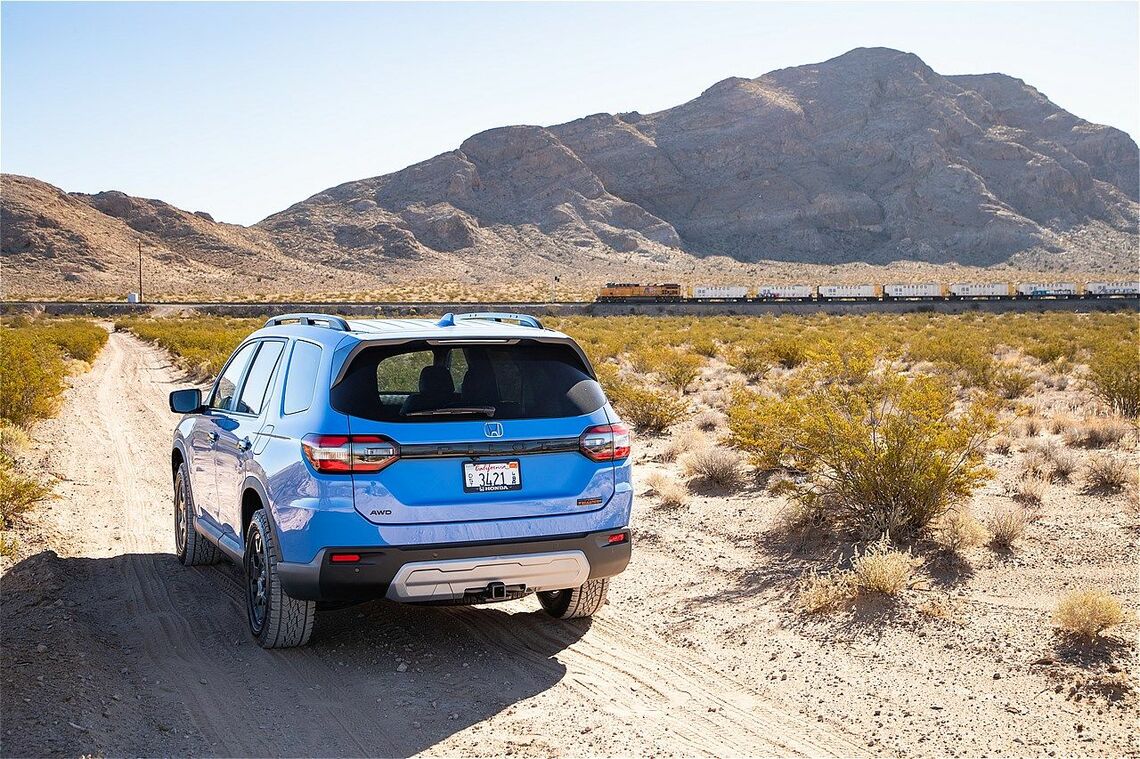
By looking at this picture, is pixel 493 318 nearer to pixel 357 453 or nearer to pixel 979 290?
pixel 357 453

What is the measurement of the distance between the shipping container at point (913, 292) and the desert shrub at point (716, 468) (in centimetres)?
6662

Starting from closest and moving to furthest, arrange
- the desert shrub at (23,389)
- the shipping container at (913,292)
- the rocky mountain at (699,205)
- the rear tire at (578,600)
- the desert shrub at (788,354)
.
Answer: the rear tire at (578,600) → the desert shrub at (23,389) → the desert shrub at (788,354) → the shipping container at (913,292) → the rocky mountain at (699,205)

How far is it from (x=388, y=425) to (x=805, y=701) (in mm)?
2815

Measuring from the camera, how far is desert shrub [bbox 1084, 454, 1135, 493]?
35.4ft

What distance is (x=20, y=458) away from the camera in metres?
14.2

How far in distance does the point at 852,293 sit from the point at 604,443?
267ft

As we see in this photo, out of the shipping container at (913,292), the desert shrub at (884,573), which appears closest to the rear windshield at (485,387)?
the desert shrub at (884,573)

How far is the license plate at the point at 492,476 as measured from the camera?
5875mm

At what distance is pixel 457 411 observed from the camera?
596 cm

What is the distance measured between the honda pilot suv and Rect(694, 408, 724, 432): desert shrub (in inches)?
420

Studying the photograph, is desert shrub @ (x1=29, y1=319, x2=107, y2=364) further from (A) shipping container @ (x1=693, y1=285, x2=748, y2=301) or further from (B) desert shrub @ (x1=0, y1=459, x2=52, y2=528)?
(A) shipping container @ (x1=693, y1=285, x2=748, y2=301)

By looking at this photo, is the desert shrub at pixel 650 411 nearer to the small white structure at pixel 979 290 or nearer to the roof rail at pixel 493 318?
the roof rail at pixel 493 318

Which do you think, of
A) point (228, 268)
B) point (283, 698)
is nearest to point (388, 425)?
point (283, 698)

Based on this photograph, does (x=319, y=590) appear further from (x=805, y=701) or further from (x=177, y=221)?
(x=177, y=221)
